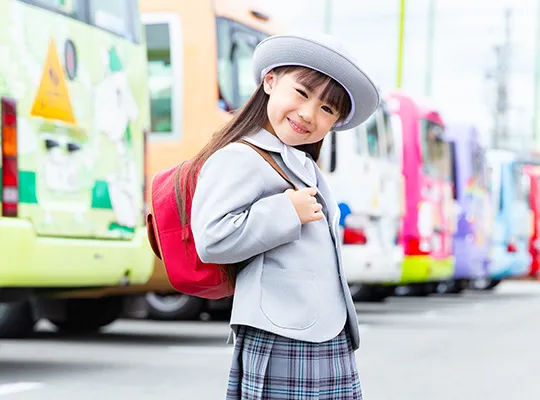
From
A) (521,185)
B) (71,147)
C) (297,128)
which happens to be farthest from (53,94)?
(521,185)

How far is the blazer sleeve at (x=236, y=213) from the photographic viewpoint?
2.82 m

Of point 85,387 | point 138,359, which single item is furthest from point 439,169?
point 85,387

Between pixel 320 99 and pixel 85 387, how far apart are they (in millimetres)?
4448

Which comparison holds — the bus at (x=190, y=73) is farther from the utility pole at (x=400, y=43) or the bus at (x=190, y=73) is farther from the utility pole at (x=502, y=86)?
the utility pole at (x=502, y=86)

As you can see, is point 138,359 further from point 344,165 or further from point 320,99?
point 320,99

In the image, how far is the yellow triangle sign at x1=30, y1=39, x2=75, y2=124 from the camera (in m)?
6.97

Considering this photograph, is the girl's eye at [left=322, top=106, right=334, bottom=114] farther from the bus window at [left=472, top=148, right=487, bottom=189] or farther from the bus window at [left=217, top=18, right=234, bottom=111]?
the bus window at [left=472, top=148, right=487, bottom=189]

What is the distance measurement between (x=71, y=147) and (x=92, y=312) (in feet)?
11.7

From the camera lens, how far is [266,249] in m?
2.85

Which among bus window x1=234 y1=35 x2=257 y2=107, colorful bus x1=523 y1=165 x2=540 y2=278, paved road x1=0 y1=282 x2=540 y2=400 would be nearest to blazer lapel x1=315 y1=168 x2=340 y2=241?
paved road x1=0 y1=282 x2=540 y2=400

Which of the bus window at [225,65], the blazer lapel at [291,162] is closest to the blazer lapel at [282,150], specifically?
the blazer lapel at [291,162]

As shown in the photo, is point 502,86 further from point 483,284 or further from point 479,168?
point 479,168

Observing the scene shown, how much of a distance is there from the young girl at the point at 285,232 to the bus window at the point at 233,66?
7.53m

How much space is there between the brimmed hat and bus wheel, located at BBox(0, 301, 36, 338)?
7.17m
